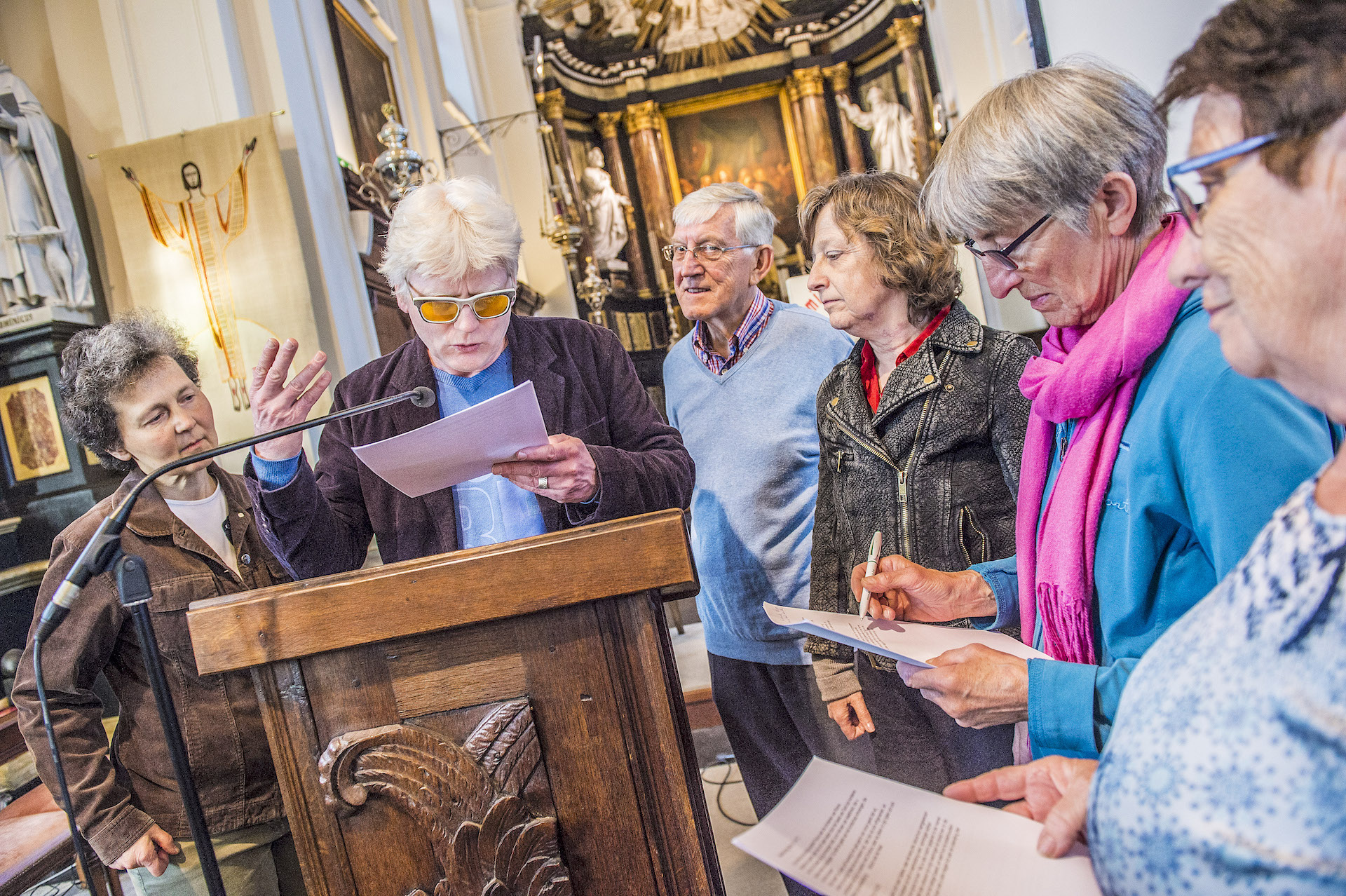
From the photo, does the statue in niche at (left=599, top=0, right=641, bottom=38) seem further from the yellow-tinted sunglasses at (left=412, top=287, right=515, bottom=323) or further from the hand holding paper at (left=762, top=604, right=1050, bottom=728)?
the hand holding paper at (left=762, top=604, right=1050, bottom=728)

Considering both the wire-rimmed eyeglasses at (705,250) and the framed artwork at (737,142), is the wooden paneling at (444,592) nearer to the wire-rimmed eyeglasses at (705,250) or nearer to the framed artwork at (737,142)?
the wire-rimmed eyeglasses at (705,250)

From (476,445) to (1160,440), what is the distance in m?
0.86

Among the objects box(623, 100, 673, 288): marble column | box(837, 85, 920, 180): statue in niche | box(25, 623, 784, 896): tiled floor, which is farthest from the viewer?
box(623, 100, 673, 288): marble column

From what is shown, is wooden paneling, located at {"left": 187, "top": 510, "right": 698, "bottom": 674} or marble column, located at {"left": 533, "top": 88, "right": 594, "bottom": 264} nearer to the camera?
wooden paneling, located at {"left": 187, "top": 510, "right": 698, "bottom": 674}

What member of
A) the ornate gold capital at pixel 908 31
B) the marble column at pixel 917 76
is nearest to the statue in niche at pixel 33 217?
the marble column at pixel 917 76

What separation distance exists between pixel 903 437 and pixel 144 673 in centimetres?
153

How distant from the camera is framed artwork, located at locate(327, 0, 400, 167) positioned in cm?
582

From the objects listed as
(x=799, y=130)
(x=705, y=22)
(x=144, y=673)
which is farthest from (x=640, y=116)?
(x=144, y=673)

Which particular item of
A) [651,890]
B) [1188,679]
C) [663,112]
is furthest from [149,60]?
[663,112]

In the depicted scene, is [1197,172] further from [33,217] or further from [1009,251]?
[33,217]

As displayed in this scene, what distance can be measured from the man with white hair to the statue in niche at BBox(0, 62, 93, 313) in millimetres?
3147

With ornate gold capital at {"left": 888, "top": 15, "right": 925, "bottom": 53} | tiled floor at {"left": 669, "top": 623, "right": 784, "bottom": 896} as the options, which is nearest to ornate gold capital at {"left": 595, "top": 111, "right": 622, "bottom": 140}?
ornate gold capital at {"left": 888, "top": 15, "right": 925, "bottom": 53}

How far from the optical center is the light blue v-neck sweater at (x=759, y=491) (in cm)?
224

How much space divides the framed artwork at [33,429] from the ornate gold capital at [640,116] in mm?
9316
